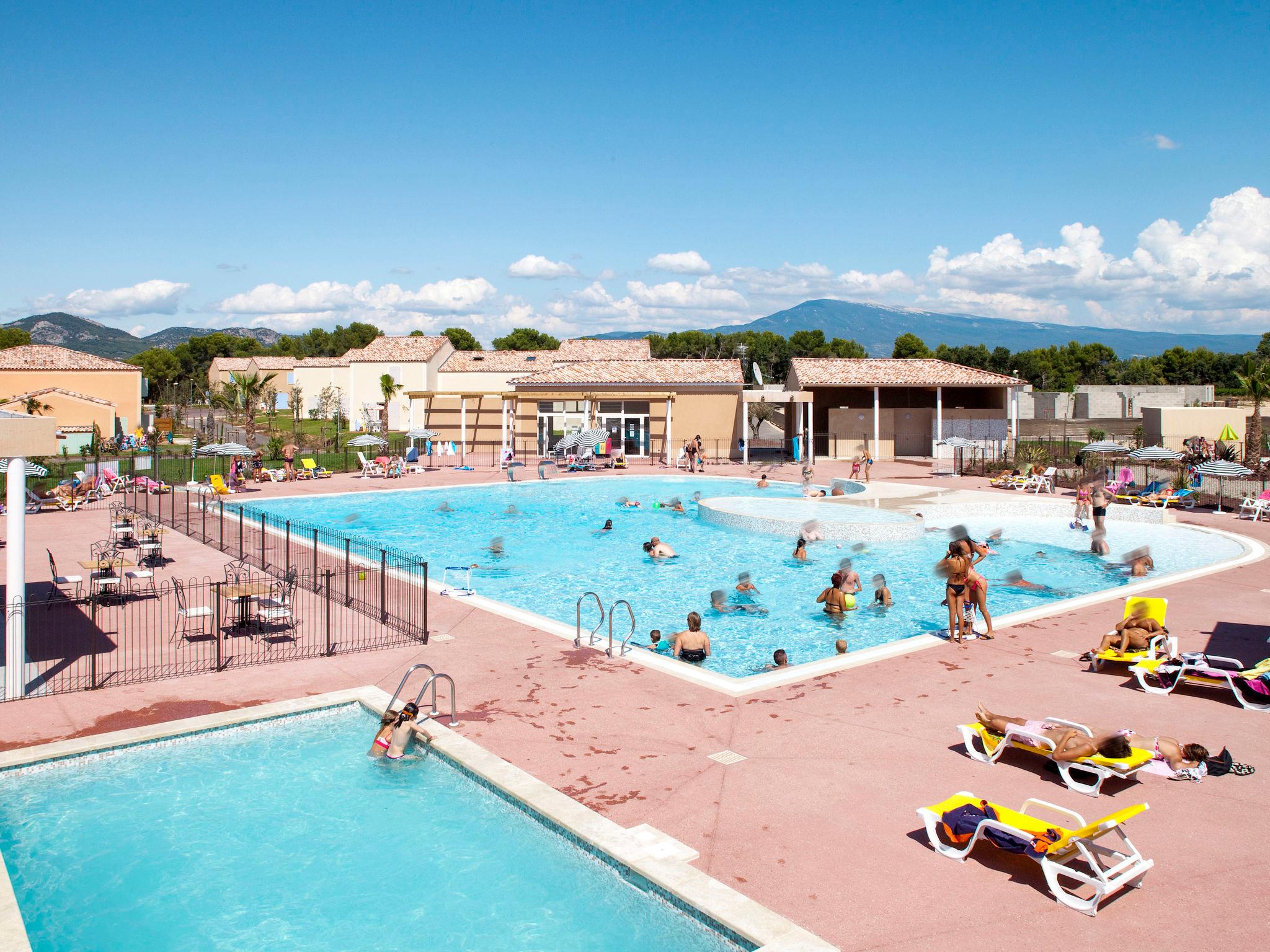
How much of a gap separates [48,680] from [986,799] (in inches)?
377

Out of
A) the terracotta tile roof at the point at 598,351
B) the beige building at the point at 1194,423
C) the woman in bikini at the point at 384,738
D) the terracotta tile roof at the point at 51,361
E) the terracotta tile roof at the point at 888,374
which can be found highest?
the terracotta tile roof at the point at 598,351

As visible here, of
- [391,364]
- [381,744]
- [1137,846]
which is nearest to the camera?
[1137,846]

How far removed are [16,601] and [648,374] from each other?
1343 inches

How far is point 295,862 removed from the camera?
683 cm

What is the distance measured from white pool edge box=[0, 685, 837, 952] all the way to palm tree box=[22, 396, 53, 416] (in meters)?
35.7

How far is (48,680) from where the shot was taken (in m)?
9.91

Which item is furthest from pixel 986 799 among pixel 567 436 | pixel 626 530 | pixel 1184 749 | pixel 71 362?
pixel 71 362

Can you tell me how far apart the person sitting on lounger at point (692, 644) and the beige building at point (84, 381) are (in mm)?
40621

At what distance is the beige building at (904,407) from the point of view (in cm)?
3975

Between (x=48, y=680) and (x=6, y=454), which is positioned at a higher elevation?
(x=6, y=454)

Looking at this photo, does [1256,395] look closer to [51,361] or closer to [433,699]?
[433,699]

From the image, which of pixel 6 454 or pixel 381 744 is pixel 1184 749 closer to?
pixel 381 744

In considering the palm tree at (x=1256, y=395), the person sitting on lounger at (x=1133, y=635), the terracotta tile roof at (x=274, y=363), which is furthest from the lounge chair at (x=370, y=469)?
the terracotta tile roof at (x=274, y=363)

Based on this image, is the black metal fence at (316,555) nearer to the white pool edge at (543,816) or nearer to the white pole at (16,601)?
the white pool edge at (543,816)
